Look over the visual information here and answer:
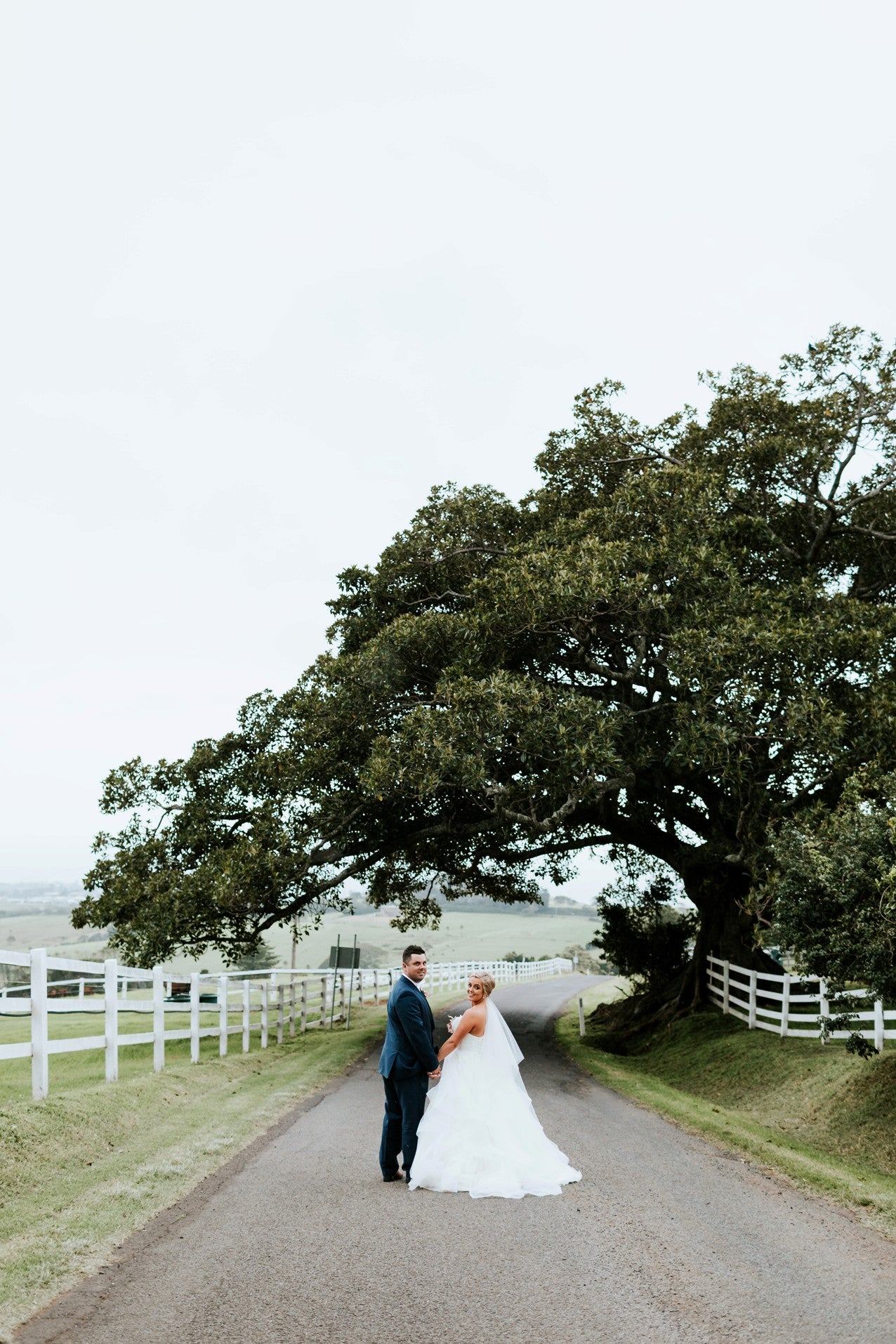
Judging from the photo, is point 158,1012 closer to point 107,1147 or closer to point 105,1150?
point 107,1147

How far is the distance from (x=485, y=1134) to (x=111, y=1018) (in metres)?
6.31

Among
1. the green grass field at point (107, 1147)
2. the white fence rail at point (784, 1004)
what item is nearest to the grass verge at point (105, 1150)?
the green grass field at point (107, 1147)

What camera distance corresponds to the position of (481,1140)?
8492 millimetres

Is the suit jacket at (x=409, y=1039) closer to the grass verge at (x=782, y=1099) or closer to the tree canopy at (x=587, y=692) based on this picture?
the grass verge at (x=782, y=1099)

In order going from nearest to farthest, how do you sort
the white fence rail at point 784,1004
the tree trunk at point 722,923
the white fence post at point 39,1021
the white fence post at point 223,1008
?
the white fence post at point 39,1021
the white fence rail at point 784,1004
the white fence post at point 223,1008
the tree trunk at point 722,923

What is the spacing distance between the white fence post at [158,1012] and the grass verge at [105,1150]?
249 mm

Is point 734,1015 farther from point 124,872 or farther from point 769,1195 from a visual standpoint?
point 769,1195

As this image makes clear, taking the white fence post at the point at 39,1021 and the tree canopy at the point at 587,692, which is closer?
the white fence post at the point at 39,1021

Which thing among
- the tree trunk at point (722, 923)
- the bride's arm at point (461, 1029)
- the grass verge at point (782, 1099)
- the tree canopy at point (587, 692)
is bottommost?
the grass verge at point (782, 1099)

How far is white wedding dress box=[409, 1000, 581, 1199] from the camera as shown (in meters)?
8.12

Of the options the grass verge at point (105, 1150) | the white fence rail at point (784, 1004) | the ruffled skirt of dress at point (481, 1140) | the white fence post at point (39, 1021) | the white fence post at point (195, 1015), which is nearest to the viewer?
the grass verge at point (105, 1150)

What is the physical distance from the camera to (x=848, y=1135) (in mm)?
12812

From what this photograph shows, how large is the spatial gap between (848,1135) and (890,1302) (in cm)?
792

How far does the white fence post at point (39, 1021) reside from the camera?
1038 cm
